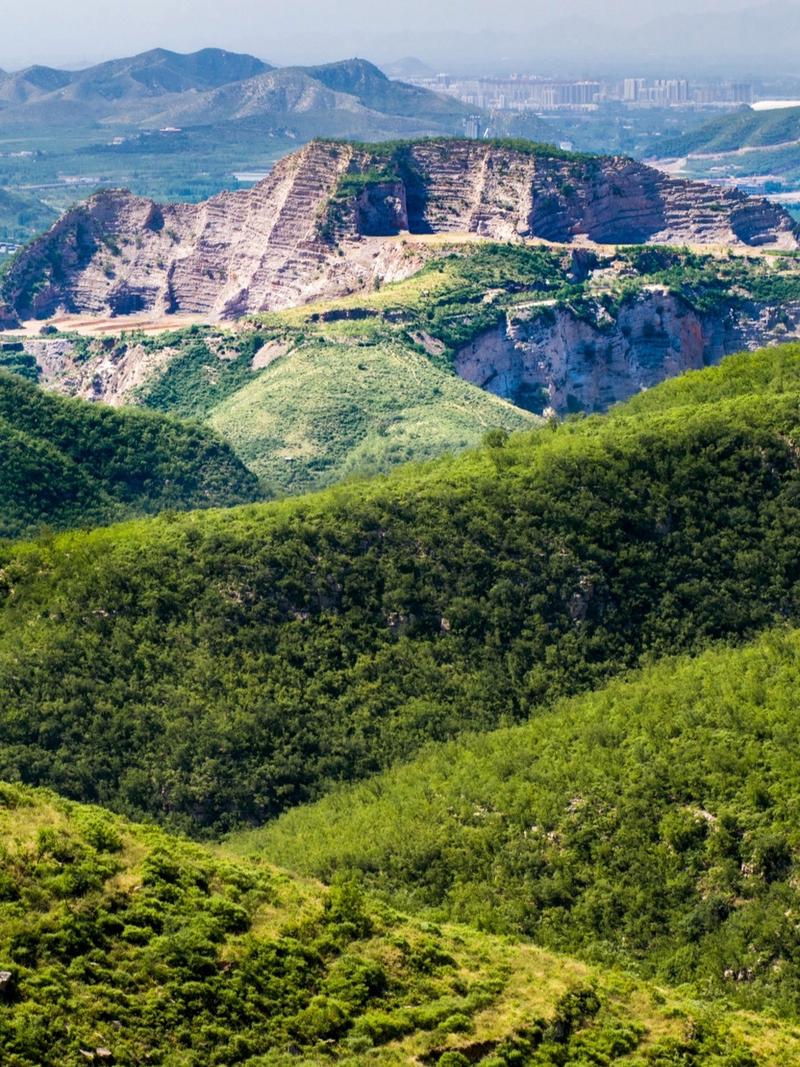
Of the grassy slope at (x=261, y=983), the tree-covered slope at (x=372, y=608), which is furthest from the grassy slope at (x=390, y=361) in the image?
the grassy slope at (x=261, y=983)

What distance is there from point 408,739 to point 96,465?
4085cm

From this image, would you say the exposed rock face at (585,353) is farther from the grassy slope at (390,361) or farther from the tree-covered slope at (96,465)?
the tree-covered slope at (96,465)

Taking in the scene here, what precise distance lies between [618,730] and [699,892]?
7.46 metres

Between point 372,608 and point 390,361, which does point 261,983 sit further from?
point 390,361

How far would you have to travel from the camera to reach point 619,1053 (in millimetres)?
39125

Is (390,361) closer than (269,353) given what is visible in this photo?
Yes

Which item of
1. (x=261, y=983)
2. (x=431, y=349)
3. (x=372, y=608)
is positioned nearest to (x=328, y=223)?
(x=431, y=349)

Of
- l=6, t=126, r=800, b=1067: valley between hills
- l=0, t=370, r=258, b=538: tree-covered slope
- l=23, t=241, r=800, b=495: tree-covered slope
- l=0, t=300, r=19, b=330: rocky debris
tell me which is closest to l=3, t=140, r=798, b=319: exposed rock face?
Answer: l=0, t=300, r=19, b=330: rocky debris

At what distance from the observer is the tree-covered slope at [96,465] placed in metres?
87.2

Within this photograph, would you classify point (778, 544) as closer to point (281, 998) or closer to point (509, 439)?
point (509, 439)

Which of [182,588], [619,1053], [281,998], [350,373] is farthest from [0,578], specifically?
[350,373]

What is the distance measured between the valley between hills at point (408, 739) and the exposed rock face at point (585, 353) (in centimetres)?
1604

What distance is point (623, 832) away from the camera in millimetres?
49375

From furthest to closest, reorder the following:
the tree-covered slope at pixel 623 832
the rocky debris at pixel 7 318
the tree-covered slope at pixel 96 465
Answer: the rocky debris at pixel 7 318, the tree-covered slope at pixel 96 465, the tree-covered slope at pixel 623 832
